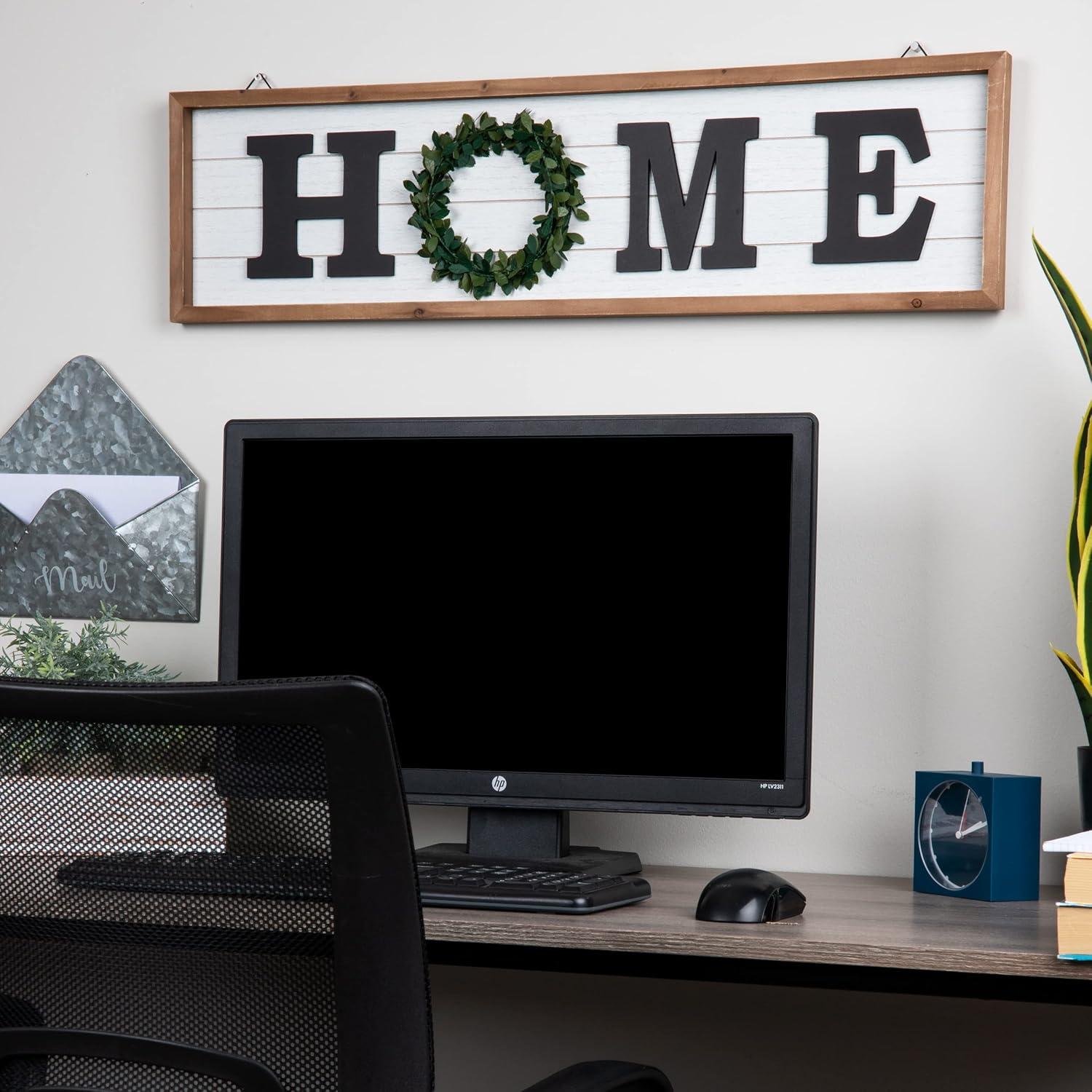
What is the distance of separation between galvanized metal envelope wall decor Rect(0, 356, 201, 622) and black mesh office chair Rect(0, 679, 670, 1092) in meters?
1.11

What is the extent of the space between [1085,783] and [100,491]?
1.44m

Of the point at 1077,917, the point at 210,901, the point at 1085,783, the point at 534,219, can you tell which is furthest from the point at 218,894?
the point at 534,219

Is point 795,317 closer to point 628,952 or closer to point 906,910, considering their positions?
point 906,910

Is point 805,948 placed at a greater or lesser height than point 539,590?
lesser

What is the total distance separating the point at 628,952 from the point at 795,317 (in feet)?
3.04

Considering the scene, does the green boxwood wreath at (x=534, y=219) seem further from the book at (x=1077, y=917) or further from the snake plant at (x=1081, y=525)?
the book at (x=1077, y=917)

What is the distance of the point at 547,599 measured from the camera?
166 centimetres

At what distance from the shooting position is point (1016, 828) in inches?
62.1

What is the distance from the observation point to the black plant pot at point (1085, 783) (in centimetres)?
161

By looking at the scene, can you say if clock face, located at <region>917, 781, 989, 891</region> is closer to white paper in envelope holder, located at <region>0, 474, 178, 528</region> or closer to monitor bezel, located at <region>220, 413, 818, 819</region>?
monitor bezel, located at <region>220, 413, 818, 819</region>

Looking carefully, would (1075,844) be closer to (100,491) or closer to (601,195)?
(601,195)

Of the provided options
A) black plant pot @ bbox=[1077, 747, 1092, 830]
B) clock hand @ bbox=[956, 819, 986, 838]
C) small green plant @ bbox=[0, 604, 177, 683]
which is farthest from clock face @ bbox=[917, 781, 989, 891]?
small green plant @ bbox=[0, 604, 177, 683]

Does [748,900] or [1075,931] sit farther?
[748,900]

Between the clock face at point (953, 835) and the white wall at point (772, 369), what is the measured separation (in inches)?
7.2
